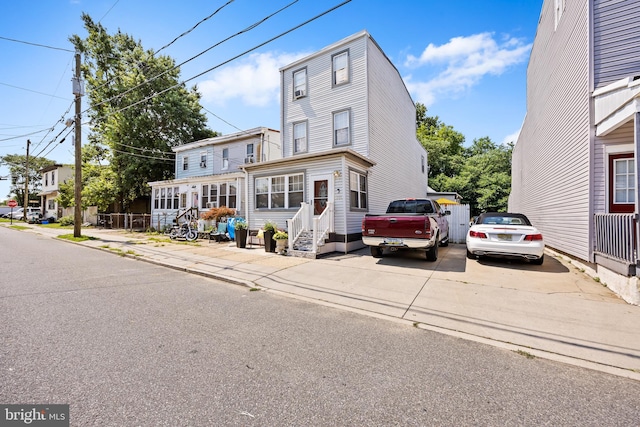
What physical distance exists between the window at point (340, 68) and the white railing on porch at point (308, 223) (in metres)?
6.86

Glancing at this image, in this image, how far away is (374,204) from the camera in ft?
43.4

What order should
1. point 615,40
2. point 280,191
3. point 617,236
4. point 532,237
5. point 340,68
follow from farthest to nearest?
1. point 340,68
2. point 280,191
3. point 532,237
4. point 615,40
5. point 617,236

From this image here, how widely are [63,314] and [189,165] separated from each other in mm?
19623

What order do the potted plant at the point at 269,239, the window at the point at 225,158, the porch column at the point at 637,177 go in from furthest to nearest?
the window at the point at 225,158 → the potted plant at the point at 269,239 → the porch column at the point at 637,177

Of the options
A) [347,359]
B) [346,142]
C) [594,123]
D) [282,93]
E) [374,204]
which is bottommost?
[347,359]

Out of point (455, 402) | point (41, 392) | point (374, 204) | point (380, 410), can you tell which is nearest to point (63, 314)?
point (41, 392)

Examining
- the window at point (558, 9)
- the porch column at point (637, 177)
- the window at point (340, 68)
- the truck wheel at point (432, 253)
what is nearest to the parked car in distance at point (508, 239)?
the truck wheel at point (432, 253)

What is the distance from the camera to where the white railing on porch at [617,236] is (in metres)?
5.10

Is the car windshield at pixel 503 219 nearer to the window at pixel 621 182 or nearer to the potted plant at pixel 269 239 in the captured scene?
the window at pixel 621 182

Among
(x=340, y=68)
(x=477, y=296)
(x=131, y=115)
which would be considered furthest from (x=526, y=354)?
(x=131, y=115)

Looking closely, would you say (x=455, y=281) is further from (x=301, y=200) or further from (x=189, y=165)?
(x=189, y=165)

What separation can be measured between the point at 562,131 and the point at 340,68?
9.54m

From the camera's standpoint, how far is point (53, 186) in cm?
3688

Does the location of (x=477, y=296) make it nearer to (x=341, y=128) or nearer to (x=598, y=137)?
(x=598, y=137)
